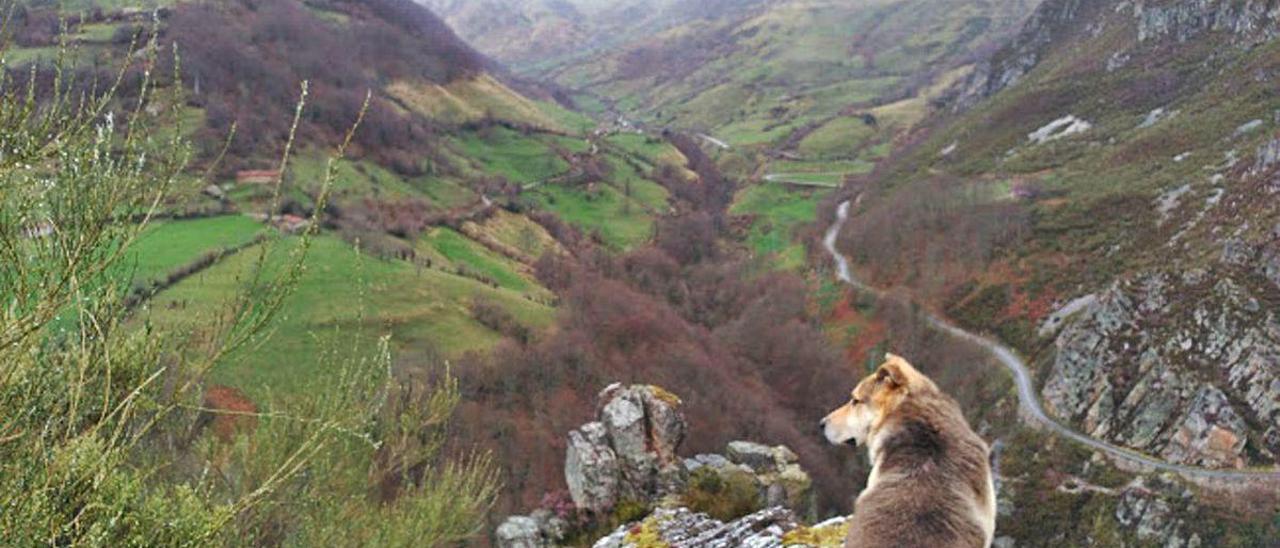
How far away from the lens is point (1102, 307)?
272ft

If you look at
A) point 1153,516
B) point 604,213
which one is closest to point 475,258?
point 604,213

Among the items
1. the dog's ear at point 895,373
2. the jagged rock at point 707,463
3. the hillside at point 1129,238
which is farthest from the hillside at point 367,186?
the hillside at point 1129,238

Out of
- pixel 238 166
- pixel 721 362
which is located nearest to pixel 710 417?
pixel 721 362

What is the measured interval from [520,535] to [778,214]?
130888mm

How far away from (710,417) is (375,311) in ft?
110

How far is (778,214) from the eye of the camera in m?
157

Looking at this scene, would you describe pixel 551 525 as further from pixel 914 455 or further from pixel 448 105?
pixel 448 105

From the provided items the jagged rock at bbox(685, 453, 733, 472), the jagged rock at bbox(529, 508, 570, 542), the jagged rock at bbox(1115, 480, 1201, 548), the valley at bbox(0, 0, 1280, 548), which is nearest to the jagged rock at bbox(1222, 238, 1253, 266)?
the valley at bbox(0, 0, 1280, 548)

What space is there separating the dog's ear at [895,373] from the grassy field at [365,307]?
53.5 meters

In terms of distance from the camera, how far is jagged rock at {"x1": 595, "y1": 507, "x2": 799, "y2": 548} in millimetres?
16391

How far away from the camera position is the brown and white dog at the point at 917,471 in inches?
291

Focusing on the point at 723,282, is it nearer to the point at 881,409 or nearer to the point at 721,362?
the point at 721,362

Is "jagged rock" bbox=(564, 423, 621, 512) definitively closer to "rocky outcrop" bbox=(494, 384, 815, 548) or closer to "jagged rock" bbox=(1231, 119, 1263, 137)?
"rocky outcrop" bbox=(494, 384, 815, 548)

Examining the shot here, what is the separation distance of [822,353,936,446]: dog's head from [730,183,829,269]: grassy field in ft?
370
